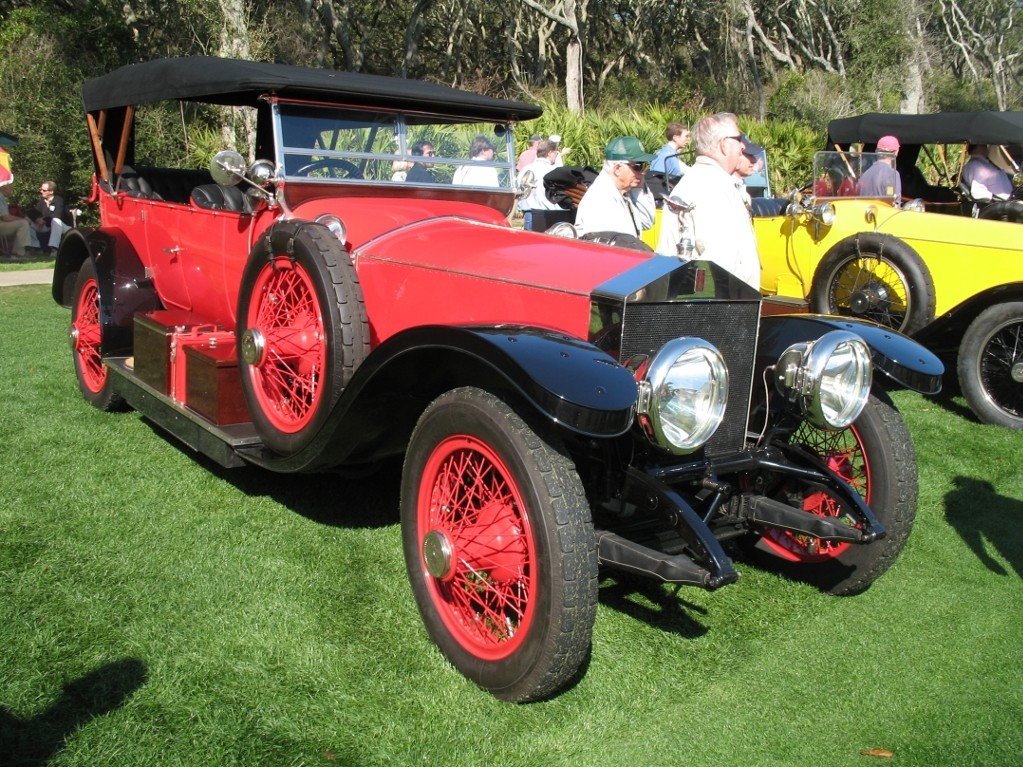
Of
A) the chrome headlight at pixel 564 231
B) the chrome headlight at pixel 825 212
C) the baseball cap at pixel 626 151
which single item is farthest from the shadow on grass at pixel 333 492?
the chrome headlight at pixel 825 212

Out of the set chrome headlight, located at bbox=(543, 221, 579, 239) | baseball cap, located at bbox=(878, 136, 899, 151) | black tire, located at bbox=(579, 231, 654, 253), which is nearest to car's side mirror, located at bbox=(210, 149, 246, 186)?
chrome headlight, located at bbox=(543, 221, 579, 239)

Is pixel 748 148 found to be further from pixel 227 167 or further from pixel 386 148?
pixel 227 167

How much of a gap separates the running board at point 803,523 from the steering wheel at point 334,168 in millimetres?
2311

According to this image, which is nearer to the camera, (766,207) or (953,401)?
(953,401)

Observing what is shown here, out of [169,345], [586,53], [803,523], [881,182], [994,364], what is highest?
[586,53]

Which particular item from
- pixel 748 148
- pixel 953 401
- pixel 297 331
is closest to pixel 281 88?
pixel 297 331

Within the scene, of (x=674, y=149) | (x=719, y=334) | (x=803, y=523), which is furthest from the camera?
(x=674, y=149)

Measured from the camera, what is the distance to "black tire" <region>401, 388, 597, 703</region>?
8.38 ft

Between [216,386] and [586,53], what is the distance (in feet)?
113

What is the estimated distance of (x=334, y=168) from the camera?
14.0 ft

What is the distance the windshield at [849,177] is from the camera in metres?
7.95

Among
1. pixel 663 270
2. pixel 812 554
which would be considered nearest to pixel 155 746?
pixel 663 270

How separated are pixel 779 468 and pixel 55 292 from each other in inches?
186

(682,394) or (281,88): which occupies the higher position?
(281,88)
